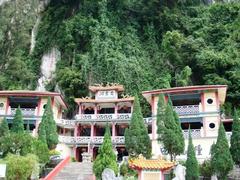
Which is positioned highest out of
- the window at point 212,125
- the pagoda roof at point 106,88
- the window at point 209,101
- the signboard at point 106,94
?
the pagoda roof at point 106,88

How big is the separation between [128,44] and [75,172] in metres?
19.7

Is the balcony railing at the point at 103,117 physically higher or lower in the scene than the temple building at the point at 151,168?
higher

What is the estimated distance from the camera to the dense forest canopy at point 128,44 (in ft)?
127

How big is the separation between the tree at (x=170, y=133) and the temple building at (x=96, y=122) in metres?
9.08

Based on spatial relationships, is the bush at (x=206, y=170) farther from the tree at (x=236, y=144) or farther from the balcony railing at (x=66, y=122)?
the balcony railing at (x=66, y=122)

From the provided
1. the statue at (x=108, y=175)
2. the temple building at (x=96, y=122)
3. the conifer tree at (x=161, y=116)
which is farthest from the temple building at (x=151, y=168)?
the temple building at (x=96, y=122)

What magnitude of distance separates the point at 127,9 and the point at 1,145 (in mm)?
26073

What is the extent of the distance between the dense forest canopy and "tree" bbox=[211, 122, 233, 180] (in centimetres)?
1330

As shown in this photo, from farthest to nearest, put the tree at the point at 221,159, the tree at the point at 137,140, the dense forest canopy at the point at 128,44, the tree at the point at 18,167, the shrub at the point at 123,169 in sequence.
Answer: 1. the dense forest canopy at the point at 128,44
2. the tree at the point at 137,140
3. the shrub at the point at 123,169
4. the tree at the point at 221,159
5. the tree at the point at 18,167

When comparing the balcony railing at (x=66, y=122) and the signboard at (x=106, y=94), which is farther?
the signboard at (x=106, y=94)

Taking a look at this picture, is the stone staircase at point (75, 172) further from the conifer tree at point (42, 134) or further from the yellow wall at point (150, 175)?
the yellow wall at point (150, 175)

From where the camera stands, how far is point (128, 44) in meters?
42.0

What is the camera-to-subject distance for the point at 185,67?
38.1 meters

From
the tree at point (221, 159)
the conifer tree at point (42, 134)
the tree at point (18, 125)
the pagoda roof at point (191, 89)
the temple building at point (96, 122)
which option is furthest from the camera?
the temple building at point (96, 122)
